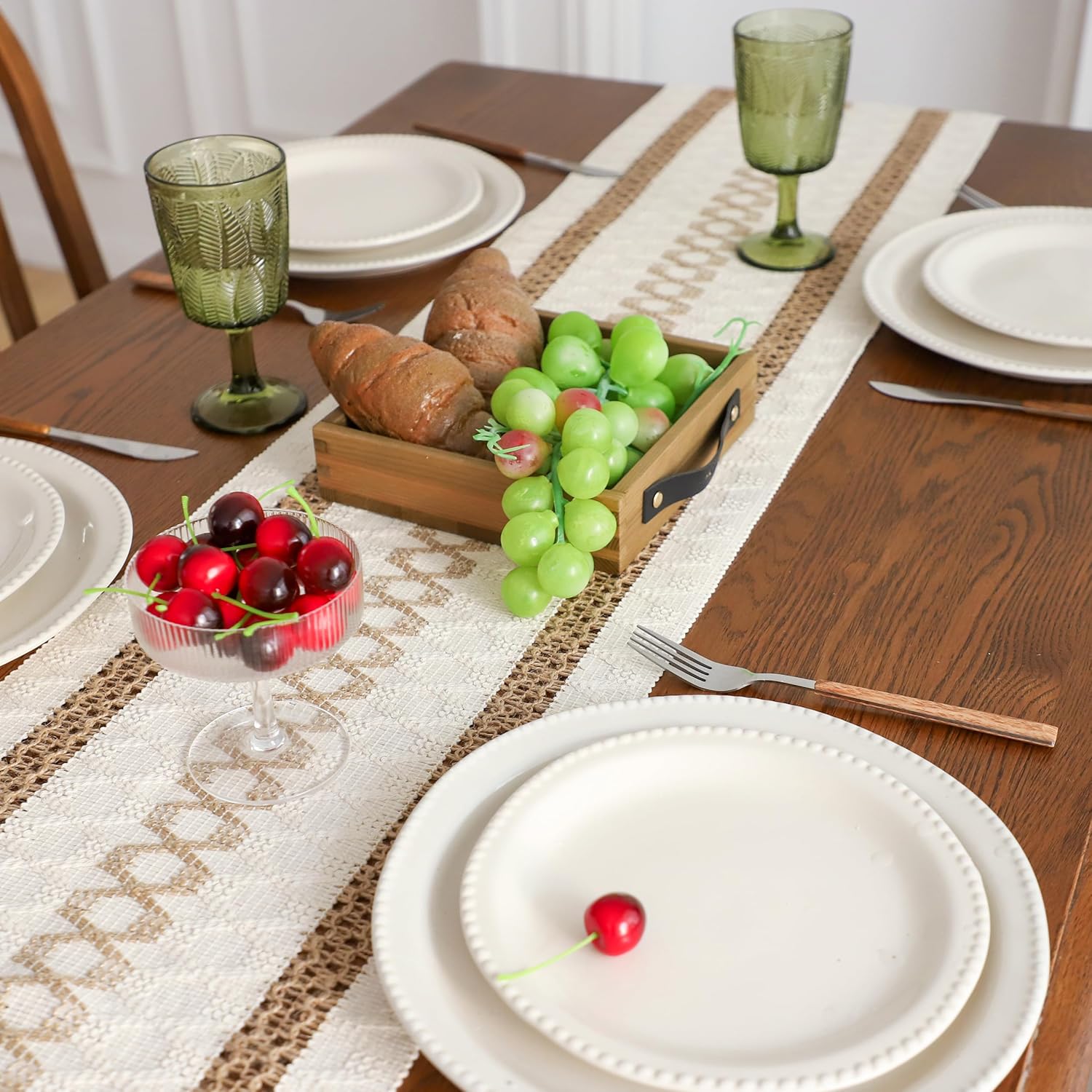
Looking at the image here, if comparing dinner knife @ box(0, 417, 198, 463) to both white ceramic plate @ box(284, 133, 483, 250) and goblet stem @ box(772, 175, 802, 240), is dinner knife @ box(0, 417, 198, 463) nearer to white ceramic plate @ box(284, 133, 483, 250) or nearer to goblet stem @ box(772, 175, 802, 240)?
white ceramic plate @ box(284, 133, 483, 250)

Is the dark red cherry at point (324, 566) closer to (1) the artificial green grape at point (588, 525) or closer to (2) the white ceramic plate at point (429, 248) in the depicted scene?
(1) the artificial green grape at point (588, 525)

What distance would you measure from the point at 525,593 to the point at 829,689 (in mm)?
203

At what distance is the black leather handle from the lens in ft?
2.92

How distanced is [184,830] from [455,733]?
163 millimetres

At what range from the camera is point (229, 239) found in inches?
38.0

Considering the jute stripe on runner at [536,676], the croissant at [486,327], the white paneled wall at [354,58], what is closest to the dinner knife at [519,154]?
the jute stripe on runner at [536,676]

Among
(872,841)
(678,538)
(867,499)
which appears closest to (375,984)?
(872,841)

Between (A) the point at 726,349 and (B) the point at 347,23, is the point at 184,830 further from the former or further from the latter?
(B) the point at 347,23

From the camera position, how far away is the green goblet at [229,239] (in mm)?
950

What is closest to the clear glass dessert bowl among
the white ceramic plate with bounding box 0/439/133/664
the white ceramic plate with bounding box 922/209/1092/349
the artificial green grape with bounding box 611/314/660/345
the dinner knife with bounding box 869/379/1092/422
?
the white ceramic plate with bounding box 0/439/133/664

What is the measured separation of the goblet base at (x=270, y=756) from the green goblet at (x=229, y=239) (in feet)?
1.17

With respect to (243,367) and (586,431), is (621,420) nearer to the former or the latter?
(586,431)

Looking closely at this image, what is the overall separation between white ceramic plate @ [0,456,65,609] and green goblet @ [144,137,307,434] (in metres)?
0.18

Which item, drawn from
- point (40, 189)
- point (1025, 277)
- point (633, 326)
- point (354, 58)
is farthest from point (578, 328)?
point (354, 58)
